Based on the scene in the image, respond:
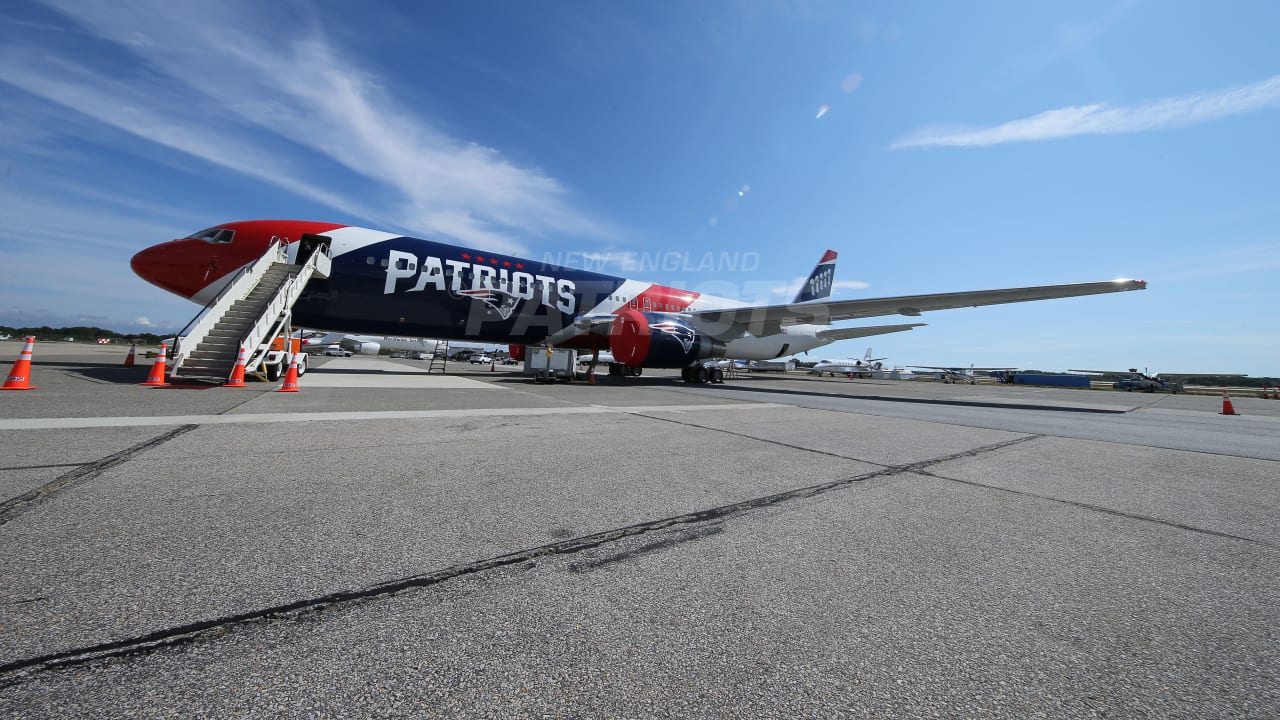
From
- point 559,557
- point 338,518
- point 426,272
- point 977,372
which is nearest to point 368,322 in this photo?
point 426,272

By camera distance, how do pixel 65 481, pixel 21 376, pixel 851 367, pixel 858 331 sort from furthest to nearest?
1. pixel 851 367
2. pixel 858 331
3. pixel 21 376
4. pixel 65 481

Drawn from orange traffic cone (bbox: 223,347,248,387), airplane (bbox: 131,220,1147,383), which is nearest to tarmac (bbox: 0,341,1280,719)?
orange traffic cone (bbox: 223,347,248,387)

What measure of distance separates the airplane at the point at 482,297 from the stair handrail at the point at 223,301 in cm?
18

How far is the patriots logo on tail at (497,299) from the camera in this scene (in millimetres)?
13109

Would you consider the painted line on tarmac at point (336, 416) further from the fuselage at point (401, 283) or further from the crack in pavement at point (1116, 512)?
the fuselage at point (401, 283)

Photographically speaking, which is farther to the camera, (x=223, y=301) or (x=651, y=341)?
(x=651, y=341)

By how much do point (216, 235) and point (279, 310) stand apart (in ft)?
11.6

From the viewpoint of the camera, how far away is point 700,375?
16031mm

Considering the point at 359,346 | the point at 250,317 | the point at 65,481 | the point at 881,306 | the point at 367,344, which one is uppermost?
the point at 881,306

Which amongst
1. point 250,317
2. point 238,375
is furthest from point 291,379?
point 250,317

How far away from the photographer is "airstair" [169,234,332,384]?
7.82m

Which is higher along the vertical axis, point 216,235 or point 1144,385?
point 216,235

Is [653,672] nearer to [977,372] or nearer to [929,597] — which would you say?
[929,597]

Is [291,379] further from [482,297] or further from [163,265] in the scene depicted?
[163,265]
